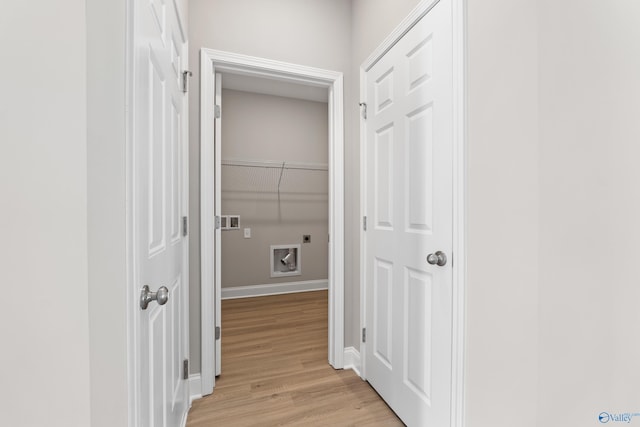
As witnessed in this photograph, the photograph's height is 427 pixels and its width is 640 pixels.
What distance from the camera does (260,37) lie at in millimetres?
1785

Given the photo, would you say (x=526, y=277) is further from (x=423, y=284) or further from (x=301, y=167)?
(x=301, y=167)

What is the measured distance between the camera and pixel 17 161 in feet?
1.43

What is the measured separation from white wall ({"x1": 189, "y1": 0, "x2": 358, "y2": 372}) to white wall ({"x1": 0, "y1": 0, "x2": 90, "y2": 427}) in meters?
1.19

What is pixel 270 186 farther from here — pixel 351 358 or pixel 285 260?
pixel 351 358

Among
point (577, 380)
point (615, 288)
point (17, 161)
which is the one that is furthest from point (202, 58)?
point (577, 380)

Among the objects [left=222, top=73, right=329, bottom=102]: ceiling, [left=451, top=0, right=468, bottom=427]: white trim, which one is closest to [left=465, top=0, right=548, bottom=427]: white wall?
[left=451, top=0, right=468, bottom=427]: white trim

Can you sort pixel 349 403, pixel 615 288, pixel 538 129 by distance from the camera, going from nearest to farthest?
pixel 615 288, pixel 538 129, pixel 349 403

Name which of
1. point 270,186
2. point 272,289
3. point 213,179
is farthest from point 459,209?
point 272,289

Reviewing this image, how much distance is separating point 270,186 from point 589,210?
10.6ft

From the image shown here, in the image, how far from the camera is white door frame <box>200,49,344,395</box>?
163cm

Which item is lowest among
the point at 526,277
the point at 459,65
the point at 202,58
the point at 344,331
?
the point at 344,331

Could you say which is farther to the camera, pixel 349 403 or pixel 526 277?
pixel 349 403

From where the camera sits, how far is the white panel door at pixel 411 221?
116 centimetres

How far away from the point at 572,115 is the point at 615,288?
0.47 meters
